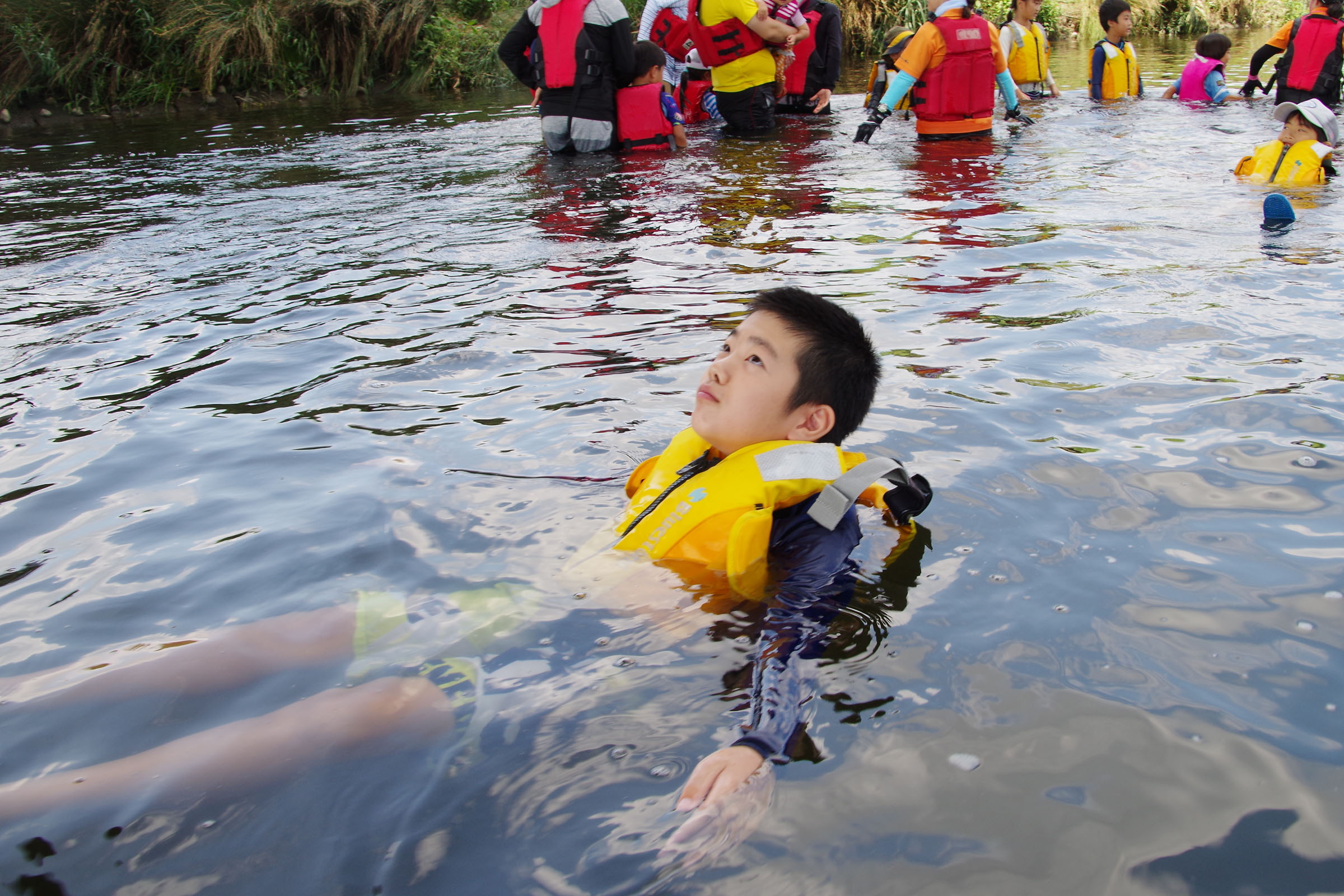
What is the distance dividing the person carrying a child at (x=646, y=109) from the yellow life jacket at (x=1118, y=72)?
5984 mm

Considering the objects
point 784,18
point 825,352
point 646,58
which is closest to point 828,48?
point 784,18

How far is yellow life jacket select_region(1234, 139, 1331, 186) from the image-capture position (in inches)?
282

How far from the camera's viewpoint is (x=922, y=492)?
8.63 ft

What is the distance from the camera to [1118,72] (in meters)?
12.6

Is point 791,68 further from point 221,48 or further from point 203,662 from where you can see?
point 203,662

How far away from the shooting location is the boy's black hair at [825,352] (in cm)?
278

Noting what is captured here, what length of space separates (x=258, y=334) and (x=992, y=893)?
4.32 meters

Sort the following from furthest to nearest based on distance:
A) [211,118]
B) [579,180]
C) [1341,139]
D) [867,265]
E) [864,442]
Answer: [211,118], [1341,139], [579,180], [867,265], [864,442]

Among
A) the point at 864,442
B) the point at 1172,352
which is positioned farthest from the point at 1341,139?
the point at 864,442

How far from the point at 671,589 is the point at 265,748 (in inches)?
40.1

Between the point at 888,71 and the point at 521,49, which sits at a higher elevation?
the point at 521,49

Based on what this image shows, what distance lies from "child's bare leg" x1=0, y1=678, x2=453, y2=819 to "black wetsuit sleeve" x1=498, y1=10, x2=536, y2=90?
8898 mm

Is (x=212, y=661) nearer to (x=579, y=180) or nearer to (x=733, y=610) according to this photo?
(x=733, y=610)

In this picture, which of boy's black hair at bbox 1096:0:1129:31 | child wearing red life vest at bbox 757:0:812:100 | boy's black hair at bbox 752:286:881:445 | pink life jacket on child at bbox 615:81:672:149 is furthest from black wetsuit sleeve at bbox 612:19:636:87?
boy's black hair at bbox 752:286:881:445
